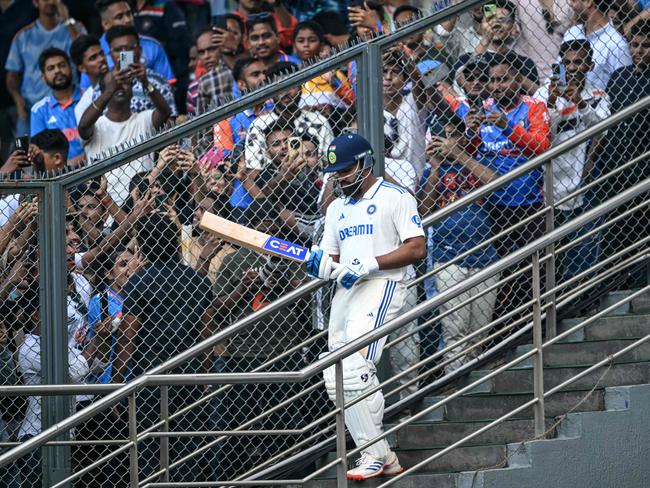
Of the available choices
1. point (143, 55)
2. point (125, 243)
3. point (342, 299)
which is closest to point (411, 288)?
point (342, 299)

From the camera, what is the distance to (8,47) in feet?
44.0

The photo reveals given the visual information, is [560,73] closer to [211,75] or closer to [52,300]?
[52,300]

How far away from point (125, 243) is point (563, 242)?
9.77 ft

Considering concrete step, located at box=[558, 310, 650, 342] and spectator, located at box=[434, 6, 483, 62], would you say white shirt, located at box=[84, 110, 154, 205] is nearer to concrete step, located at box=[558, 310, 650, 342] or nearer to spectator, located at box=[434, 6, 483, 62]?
spectator, located at box=[434, 6, 483, 62]

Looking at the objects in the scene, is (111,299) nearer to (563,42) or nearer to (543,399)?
(543,399)

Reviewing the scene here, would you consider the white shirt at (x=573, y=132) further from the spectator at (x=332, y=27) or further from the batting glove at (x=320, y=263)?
the spectator at (x=332, y=27)

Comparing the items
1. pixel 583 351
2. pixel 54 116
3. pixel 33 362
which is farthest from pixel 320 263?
pixel 54 116

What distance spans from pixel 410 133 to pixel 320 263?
62.4 inches

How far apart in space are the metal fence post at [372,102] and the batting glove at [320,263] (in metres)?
1.08

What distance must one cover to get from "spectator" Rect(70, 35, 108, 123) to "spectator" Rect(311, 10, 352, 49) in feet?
7.18

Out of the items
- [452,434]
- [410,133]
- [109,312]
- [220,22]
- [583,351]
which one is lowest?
[452,434]

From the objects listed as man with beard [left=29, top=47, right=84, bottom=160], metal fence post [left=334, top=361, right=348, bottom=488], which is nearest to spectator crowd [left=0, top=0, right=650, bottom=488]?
metal fence post [left=334, top=361, right=348, bottom=488]

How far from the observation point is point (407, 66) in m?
7.99

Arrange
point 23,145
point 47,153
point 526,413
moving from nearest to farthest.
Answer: point 526,413 < point 23,145 < point 47,153
